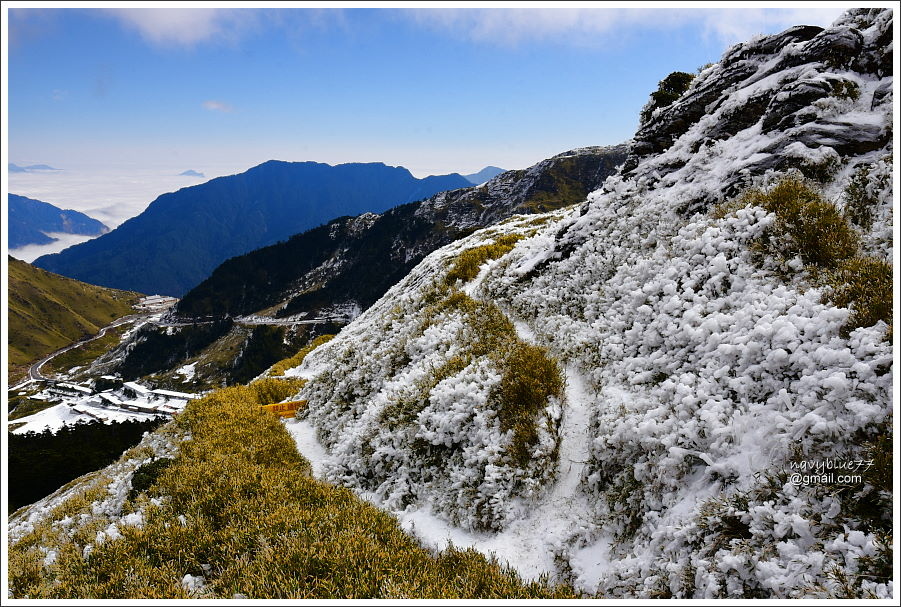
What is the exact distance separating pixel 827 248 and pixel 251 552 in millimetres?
12714

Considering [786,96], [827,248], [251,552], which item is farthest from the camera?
[786,96]

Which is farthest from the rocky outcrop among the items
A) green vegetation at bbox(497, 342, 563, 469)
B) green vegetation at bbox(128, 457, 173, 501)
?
green vegetation at bbox(128, 457, 173, 501)

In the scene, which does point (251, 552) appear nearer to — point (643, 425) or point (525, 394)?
point (525, 394)

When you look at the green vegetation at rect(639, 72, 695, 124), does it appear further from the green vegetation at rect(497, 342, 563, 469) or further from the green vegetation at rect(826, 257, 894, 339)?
the green vegetation at rect(497, 342, 563, 469)

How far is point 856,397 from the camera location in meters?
5.66

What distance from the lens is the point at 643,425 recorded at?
289 inches

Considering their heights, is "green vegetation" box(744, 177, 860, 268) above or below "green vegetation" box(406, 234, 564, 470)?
above

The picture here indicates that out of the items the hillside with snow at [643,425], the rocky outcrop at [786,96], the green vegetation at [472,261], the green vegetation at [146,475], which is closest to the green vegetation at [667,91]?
the rocky outcrop at [786,96]

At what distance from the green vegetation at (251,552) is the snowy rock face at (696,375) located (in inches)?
52.6

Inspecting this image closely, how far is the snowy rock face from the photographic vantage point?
5371 millimetres

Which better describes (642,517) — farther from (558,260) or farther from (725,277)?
(558,260)

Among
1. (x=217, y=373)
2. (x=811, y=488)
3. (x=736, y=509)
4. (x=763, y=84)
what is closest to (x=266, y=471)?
(x=736, y=509)

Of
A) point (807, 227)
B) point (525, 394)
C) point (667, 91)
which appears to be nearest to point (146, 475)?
point (525, 394)

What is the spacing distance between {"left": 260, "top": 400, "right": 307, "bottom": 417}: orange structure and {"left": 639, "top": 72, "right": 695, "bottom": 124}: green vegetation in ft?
76.7
